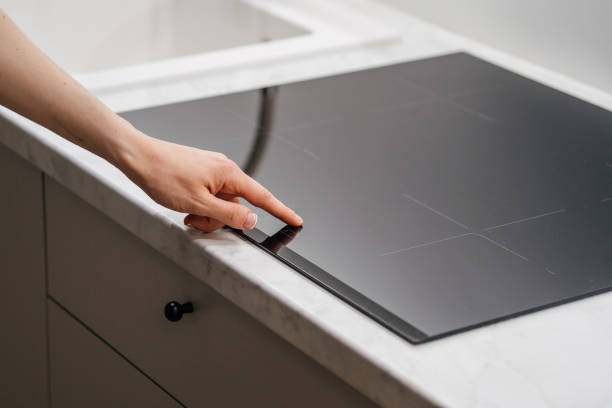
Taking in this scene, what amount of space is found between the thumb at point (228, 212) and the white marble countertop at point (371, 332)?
0.02m

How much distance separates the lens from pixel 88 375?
122 cm

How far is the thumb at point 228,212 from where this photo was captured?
0.94 metres

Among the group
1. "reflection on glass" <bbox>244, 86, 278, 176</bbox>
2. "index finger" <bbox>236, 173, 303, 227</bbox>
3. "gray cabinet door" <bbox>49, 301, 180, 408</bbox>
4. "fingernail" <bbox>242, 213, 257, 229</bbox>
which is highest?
"index finger" <bbox>236, 173, 303, 227</bbox>

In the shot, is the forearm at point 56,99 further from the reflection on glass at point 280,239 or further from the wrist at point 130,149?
the reflection on glass at point 280,239

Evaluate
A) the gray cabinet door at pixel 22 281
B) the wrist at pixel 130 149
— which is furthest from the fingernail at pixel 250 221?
the gray cabinet door at pixel 22 281

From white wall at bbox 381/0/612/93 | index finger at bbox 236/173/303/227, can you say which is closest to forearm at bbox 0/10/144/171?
index finger at bbox 236/173/303/227

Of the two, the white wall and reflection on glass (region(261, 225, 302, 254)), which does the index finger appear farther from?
the white wall

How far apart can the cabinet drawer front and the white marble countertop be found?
0.04m

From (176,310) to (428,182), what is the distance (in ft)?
1.03

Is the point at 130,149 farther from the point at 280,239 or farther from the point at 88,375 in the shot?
the point at 88,375

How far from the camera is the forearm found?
3.16ft

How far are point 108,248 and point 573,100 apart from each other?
0.67 metres

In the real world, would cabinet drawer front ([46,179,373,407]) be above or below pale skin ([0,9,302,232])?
below

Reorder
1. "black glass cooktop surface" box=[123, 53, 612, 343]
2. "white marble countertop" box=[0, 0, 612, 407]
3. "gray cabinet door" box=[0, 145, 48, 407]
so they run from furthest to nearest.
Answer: "gray cabinet door" box=[0, 145, 48, 407] → "black glass cooktop surface" box=[123, 53, 612, 343] → "white marble countertop" box=[0, 0, 612, 407]
